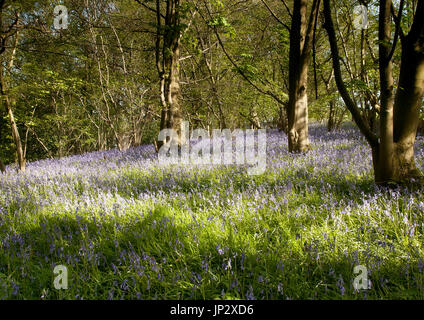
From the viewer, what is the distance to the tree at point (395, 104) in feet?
9.35

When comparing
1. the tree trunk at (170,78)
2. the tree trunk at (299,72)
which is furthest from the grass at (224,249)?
the tree trunk at (170,78)

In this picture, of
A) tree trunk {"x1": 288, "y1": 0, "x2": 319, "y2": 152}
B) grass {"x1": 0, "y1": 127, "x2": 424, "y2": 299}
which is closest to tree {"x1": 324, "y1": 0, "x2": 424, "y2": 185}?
grass {"x1": 0, "y1": 127, "x2": 424, "y2": 299}

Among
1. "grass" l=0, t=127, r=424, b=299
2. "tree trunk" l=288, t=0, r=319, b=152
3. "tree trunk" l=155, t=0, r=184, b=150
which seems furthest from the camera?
"tree trunk" l=155, t=0, r=184, b=150

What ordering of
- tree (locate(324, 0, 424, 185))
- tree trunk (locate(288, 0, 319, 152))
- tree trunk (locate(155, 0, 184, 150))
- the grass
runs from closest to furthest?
the grass < tree (locate(324, 0, 424, 185)) < tree trunk (locate(288, 0, 319, 152)) < tree trunk (locate(155, 0, 184, 150))

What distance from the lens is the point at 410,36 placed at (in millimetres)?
2805

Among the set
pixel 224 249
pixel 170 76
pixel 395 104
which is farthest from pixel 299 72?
pixel 224 249

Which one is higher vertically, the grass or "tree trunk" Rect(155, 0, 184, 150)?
"tree trunk" Rect(155, 0, 184, 150)

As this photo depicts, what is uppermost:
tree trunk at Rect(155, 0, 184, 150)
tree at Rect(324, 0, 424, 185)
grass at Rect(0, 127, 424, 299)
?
tree trunk at Rect(155, 0, 184, 150)

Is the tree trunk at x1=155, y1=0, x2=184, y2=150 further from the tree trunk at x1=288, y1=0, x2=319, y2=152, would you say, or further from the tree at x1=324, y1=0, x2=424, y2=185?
the tree at x1=324, y1=0, x2=424, y2=185

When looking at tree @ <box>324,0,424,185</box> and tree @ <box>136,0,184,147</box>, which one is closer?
tree @ <box>324,0,424,185</box>

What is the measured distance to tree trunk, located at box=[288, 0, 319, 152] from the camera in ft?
18.9

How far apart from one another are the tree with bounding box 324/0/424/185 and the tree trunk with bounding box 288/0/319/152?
2915 mm

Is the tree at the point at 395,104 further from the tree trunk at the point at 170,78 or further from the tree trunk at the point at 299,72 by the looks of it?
the tree trunk at the point at 170,78

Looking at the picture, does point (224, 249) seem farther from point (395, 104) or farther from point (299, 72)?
point (299, 72)
